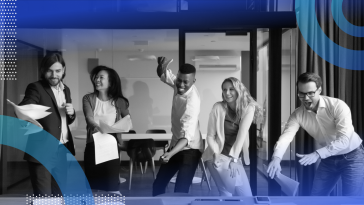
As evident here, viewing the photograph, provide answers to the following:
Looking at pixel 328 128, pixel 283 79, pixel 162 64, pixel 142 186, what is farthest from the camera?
pixel 142 186

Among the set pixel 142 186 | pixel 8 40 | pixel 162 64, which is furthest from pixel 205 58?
pixel 8 40

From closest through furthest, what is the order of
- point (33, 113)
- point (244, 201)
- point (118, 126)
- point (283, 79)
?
point (244, 201)
point (33, 113)
point (118, 126)
point (283, 79)

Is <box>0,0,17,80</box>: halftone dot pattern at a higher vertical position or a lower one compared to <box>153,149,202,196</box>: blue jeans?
higher

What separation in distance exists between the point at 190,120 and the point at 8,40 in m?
2.40

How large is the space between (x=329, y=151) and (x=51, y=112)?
88.0 inches

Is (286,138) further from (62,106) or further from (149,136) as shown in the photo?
(62,106)

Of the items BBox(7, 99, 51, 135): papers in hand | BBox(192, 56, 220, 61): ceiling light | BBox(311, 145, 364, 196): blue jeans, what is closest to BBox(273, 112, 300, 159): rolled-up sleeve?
BBox(311, 145, 364, 196): blue jeans

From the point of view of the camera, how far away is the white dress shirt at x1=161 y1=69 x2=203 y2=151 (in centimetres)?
276

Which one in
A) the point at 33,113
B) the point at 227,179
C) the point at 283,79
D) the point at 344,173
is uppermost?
the point at 283,79

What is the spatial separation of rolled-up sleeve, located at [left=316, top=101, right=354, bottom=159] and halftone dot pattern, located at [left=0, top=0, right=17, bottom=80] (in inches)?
128

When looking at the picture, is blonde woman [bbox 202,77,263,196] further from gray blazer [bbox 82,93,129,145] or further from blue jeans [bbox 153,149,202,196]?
gray blazer [bbox 82,93,129,145]

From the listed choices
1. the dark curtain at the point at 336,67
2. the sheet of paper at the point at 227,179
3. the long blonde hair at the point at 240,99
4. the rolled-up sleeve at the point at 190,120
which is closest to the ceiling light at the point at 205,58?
the long blonde hair at the point at 240,99

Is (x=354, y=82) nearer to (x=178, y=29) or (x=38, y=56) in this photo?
(x=178, y=29)
